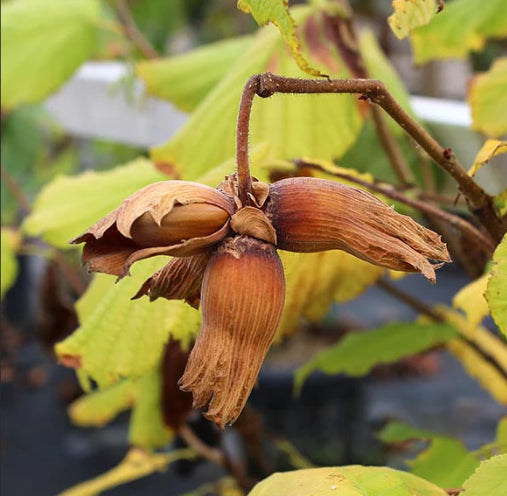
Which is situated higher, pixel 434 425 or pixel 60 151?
pixel 60 151

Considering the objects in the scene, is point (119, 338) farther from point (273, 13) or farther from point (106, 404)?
point (106, 404)

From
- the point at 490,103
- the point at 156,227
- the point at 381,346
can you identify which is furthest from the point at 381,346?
the point at 156,227

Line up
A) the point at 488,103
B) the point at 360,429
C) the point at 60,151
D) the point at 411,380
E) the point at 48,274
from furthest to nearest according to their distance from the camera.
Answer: the point at 60,151, the point at 411,380, the point at 360,429, the point at 48,274, the point at 488,103

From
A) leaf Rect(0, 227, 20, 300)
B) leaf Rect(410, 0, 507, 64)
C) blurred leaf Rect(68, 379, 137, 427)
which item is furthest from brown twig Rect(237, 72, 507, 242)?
blurred leaf Rect(68, 379, 137, 427)

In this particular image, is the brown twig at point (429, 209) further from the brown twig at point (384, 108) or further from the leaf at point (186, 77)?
the leaf at point (186, 77)

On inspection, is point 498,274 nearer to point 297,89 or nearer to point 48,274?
point 297,89

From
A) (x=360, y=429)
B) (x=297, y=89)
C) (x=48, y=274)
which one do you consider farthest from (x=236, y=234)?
(x=360, y=429)

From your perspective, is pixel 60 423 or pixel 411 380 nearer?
pixel 60 423

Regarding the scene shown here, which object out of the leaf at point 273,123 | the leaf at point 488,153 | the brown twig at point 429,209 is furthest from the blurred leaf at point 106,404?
the leaf at point 488,153
